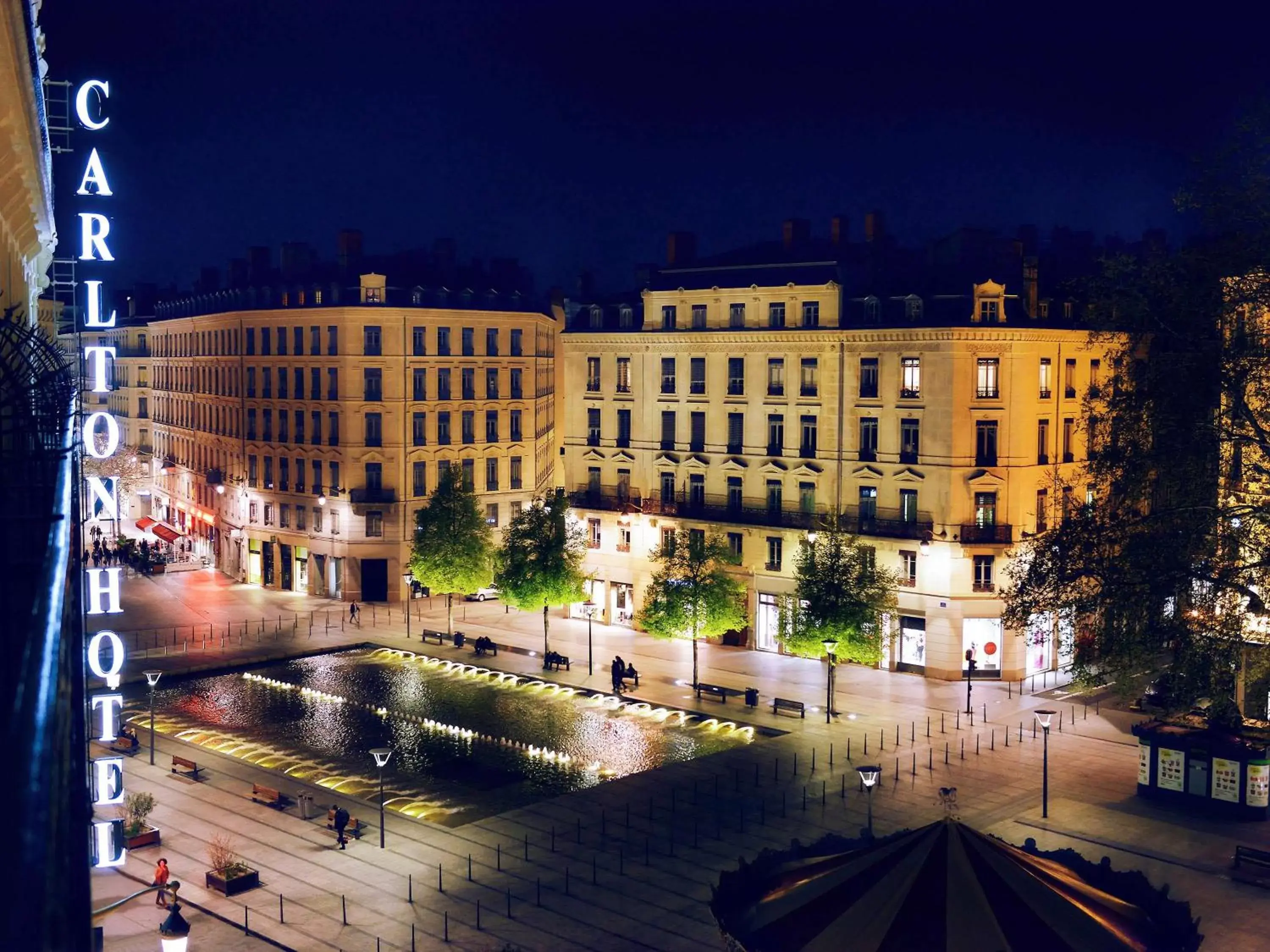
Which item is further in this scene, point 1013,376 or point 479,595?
point 479,595

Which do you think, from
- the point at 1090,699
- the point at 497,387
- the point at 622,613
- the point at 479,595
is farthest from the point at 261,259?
the point at 1090,699

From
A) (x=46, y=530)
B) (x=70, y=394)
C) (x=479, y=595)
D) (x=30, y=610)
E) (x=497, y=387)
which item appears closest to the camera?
(x=30, y=610)

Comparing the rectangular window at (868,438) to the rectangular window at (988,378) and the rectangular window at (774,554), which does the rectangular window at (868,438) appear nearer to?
the rectangular window at (988,378)

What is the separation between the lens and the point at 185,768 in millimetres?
38969

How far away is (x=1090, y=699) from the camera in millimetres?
50094

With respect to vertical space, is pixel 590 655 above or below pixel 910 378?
below

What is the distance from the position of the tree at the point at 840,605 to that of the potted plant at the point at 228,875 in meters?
23.9

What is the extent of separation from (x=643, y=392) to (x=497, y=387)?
15.9 meters

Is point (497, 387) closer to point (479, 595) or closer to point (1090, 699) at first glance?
point (479, 595)

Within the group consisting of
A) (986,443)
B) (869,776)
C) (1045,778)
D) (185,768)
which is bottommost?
(185,768)

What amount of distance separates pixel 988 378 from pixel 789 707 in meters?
16.8

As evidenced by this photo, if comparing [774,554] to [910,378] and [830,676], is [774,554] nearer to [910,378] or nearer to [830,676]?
[910,378]

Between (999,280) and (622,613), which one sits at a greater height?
(999,280)

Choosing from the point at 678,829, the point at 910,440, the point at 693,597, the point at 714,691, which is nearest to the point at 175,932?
the point at 678,829
